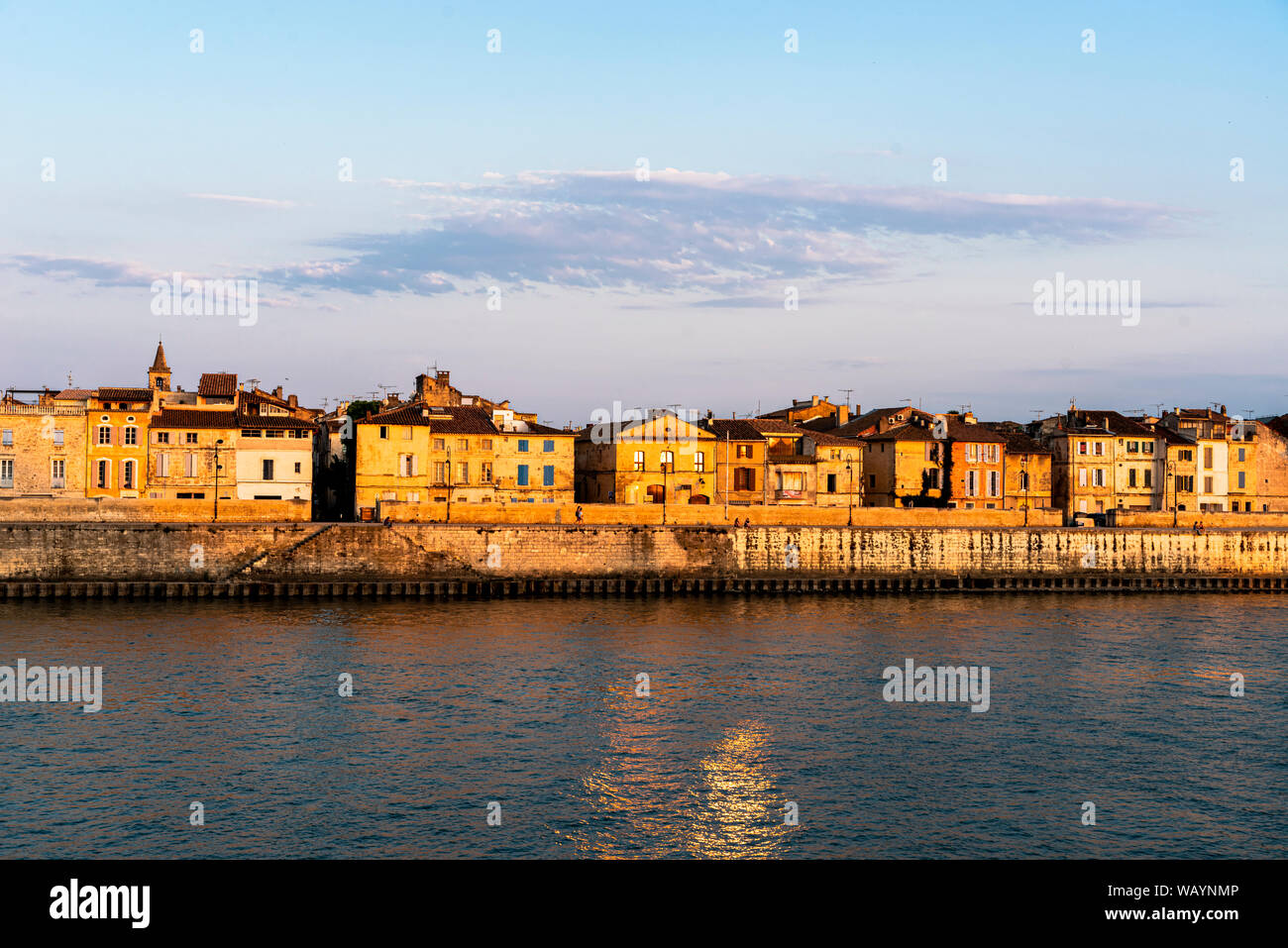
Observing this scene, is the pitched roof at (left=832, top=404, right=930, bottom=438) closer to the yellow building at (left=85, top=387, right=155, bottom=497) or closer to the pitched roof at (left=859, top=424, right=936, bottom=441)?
the pitched roof at (left=859, top=424, right=936, bottom=441)

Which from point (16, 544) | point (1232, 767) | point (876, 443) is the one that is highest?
point (876, 443)

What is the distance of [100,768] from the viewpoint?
92.0 feet

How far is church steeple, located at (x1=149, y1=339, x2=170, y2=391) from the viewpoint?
87.1 metres

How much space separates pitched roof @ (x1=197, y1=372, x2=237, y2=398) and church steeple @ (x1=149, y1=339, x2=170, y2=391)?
168 inches

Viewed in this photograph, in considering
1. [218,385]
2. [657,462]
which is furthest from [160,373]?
[657,462]

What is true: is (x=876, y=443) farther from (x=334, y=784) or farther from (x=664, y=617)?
(x=334, y=784)

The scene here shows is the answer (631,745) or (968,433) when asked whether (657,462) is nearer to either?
(968,433)

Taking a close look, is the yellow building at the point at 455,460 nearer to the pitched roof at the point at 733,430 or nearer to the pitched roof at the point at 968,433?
the pitched roof at the point at 733,430

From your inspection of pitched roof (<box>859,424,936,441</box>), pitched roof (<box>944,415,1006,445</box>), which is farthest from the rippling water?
pitched roof (<box>944,415,1006,445</box>)

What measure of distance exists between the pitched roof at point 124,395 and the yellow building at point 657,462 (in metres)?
32.4
